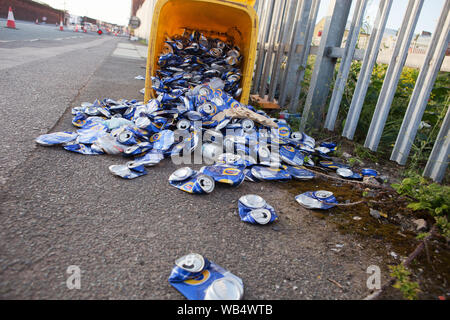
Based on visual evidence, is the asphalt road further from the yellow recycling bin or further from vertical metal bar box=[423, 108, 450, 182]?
the yellow recycling bin

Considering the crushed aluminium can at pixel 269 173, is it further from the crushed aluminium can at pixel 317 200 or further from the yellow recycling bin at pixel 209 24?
the yellow recycling bin at pixel 209 24

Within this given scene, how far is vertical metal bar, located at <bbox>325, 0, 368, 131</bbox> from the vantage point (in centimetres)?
268

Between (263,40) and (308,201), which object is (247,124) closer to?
(308,201)

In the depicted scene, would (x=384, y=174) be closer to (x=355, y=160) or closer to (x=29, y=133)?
(x=355, y=160)

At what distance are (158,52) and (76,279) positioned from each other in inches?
123

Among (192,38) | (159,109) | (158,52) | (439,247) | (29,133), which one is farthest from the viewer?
(192,38)

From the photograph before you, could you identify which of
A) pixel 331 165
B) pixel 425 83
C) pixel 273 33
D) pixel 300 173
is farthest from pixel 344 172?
pixel 273 33

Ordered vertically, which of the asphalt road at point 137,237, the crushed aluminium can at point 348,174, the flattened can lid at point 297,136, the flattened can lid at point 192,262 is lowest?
the asphalt road at point 137,237

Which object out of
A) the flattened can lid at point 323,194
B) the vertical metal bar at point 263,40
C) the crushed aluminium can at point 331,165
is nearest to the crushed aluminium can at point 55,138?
the flattened can lid at point 323,194

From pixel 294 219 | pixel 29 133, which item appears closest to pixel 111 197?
pixel 294 219

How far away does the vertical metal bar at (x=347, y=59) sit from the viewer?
8.79 ft

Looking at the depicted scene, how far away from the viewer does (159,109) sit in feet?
8.90

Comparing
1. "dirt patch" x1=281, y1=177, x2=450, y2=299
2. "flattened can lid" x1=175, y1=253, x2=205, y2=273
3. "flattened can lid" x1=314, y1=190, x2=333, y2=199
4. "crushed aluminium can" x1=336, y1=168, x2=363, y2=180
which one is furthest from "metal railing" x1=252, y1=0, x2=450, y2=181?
"flattened can lid" x1=175, y1=253, x2=205, y2=273

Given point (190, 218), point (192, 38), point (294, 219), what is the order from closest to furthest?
point (190, 218) → point (294, 219) → point (192, 38)
